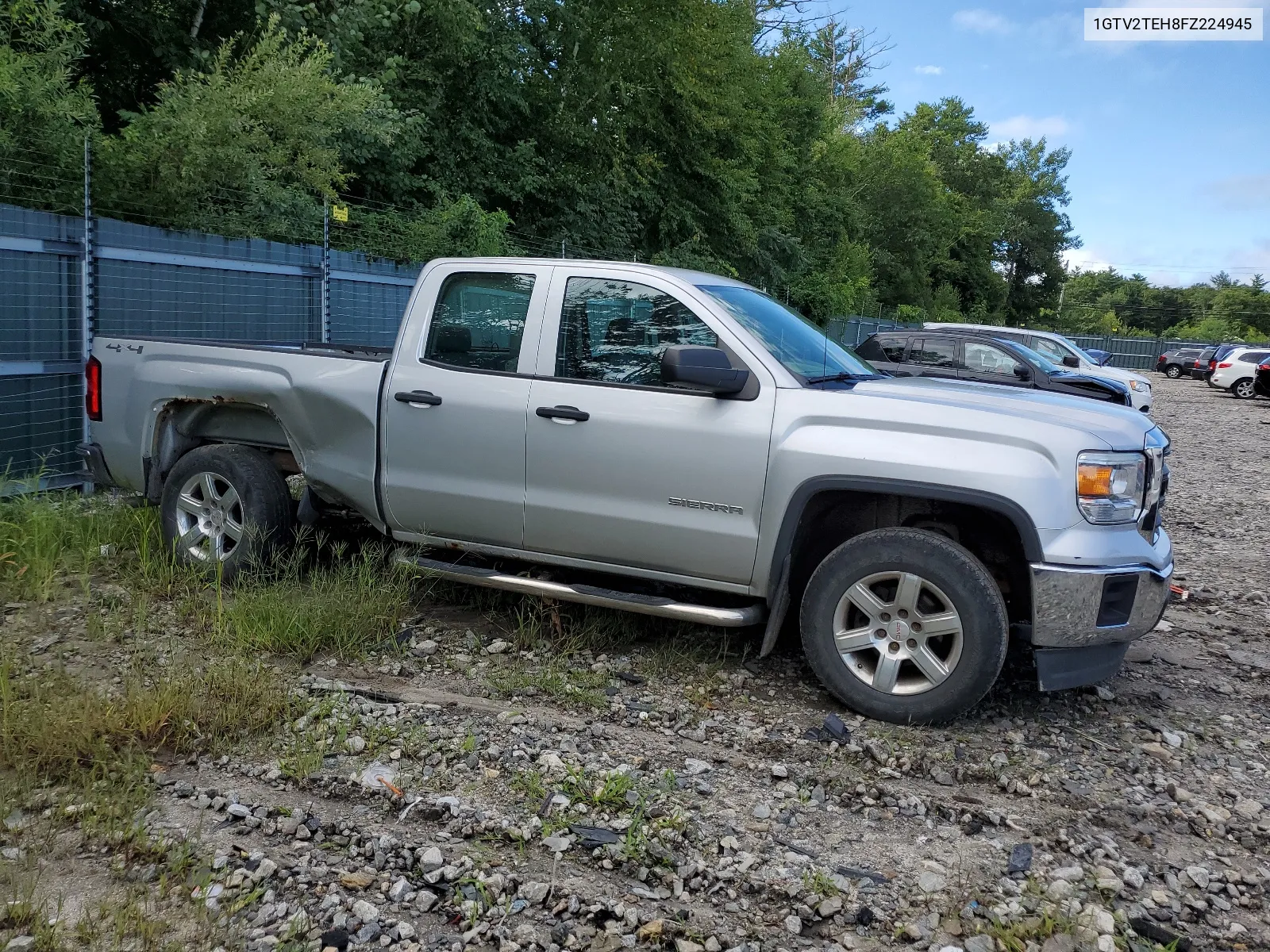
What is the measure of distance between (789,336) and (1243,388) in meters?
34.9

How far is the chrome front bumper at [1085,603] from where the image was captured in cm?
426

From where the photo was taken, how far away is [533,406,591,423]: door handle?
502cm

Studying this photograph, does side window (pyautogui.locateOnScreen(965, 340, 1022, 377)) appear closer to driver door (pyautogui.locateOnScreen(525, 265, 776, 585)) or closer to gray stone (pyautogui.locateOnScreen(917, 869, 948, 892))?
driver door (pyautogui.locateOnScreen(525, 265, 776, 585))

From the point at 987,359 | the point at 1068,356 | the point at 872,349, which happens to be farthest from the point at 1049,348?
the point at 872,349

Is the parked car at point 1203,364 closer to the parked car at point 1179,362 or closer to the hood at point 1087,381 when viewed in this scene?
the parked car at point 1179,362

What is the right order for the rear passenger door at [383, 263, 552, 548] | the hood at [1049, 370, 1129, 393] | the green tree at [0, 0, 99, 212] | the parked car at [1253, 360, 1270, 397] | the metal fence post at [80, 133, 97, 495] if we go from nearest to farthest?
the rear passenger door at [383, 263, 552, 548]
the metal fence post at [80, 133, 97, 495]
the green tree at [0, 0, 99, 212]
the hood at [1049, 370, 1129, 393]
the parked car at [1253, 360, 1270, 397]

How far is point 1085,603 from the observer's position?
4277mm

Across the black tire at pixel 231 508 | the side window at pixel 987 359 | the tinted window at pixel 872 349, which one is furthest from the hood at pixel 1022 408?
the side window at pixel 987 359

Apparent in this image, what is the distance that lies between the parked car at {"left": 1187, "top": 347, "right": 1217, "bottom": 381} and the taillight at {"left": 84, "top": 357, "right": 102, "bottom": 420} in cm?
4511

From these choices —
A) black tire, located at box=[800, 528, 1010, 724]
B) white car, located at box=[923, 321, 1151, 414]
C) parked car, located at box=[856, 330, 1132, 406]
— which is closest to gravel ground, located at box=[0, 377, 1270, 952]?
black tire, located at box=[800, 528, 1010, 724]

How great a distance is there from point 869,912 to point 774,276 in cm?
3001

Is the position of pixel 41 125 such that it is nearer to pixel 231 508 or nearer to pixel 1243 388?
pixel 231 508

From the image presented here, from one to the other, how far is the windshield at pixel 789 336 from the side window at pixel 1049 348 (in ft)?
45.3

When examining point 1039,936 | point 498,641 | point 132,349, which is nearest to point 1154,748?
point 1039,936
